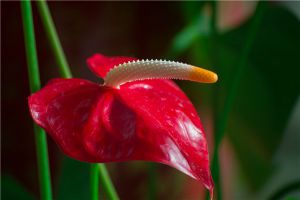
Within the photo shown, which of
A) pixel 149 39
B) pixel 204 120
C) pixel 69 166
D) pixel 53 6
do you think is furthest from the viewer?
pixel 204 120

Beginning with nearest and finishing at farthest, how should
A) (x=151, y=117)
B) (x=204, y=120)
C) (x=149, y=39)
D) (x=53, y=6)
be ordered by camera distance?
(x=151, y=117) → (x=53, y=6) → (x=149, y=39) → (x=204, y=120)

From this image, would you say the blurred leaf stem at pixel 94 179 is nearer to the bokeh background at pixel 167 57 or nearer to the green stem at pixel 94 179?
the green stem at pixel 94 179

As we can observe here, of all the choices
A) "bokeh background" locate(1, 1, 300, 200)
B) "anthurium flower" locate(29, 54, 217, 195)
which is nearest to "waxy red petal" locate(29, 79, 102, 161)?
"anthurium flower" locate(29, 54, 217, 195)

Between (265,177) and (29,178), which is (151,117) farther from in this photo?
(265,177)

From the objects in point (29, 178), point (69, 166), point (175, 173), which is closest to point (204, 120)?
point (175, 173)

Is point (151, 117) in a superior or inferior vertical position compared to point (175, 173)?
superior

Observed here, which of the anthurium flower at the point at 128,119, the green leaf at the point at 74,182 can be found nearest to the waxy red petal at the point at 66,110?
the anthurium flower at the point at 128,119

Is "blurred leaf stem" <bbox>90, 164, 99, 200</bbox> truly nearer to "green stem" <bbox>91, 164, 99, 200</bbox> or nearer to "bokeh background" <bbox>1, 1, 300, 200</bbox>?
"green stem" <bbox>91, 164, 99, 200</bbox>
